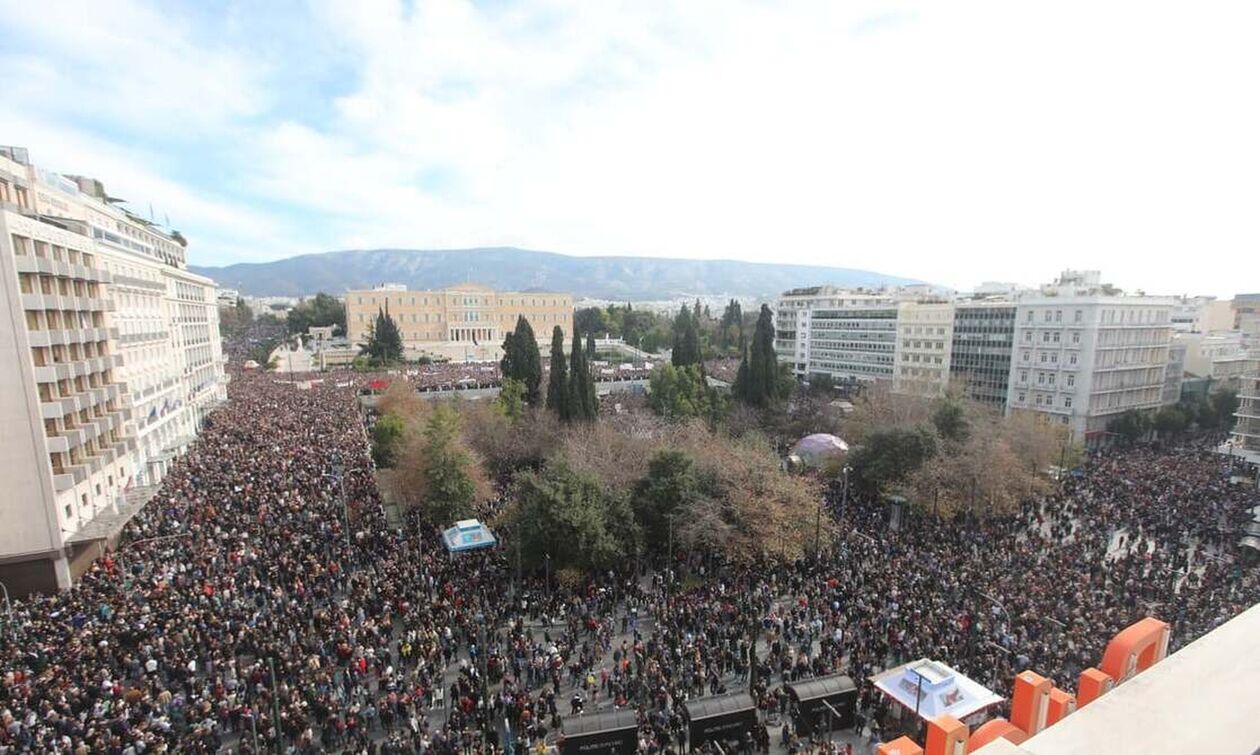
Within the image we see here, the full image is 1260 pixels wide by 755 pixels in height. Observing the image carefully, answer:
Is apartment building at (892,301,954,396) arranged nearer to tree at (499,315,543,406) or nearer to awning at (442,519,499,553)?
tree at (499,315,543,406)

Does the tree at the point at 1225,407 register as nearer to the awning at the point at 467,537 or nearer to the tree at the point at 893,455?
the tree at the point at 893,455

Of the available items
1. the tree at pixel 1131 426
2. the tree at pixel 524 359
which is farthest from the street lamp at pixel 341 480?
the tree at pixel 1131 426

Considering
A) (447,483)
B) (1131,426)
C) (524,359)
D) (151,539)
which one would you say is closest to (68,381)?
(151,539)

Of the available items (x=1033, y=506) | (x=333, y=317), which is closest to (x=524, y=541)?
(x=1033, y=506)

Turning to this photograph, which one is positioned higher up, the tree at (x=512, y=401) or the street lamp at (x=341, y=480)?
the tree at (x=512, y=401)

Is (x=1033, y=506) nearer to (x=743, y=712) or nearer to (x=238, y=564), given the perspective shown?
(x=743, y=712)
